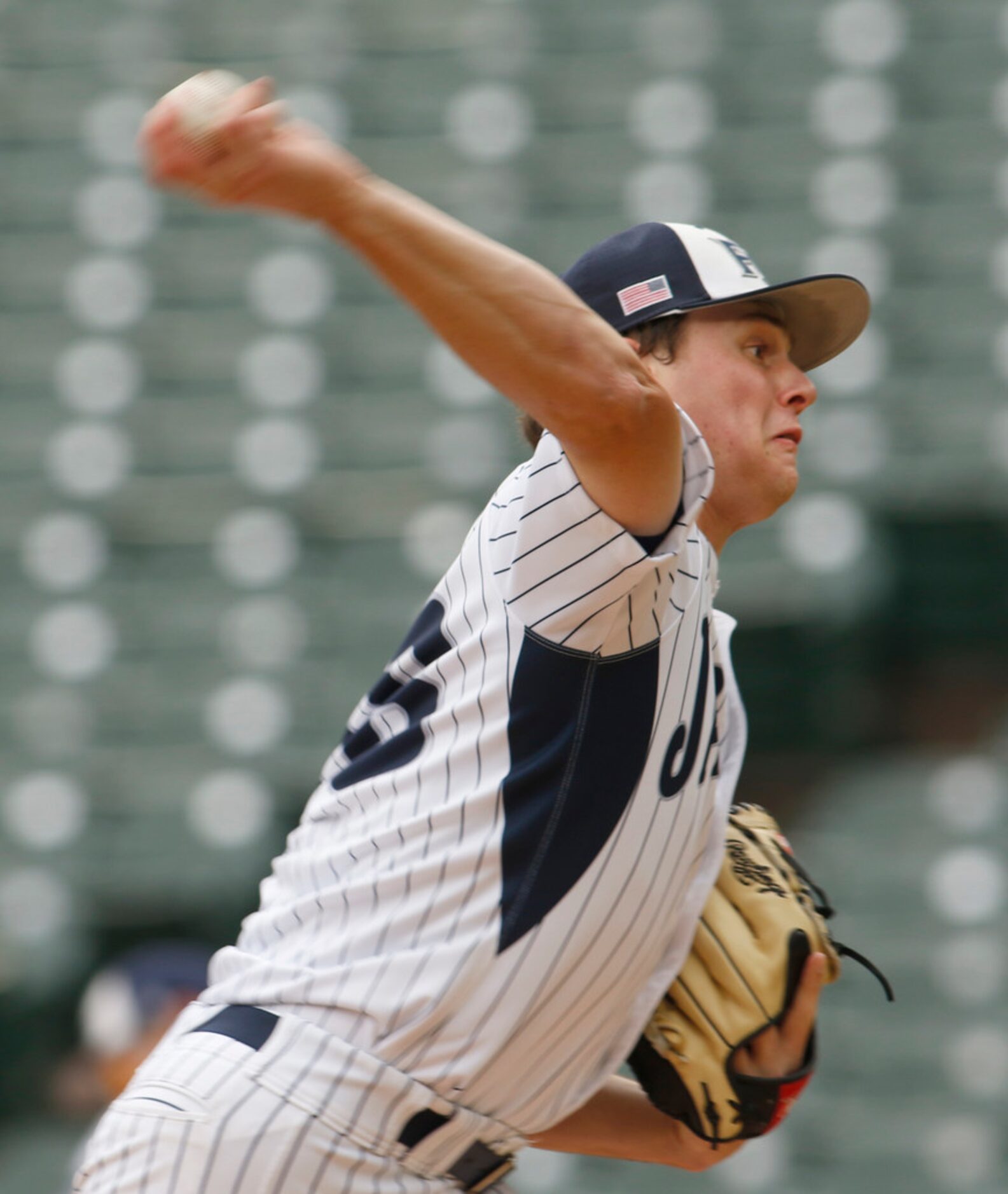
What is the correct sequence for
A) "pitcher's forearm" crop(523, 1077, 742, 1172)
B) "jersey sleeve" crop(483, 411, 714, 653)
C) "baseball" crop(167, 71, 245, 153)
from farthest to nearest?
"pitcher's forearm" crop(523, 1077, 742, 1172), "jersey sleeve" crop(483, 411, 714, 653), "baseball" crop(167, 71, 245, 153)

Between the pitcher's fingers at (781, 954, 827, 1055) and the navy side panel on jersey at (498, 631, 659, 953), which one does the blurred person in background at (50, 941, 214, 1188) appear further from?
the navy side panel on jersey at (498, 631, 659, 953)

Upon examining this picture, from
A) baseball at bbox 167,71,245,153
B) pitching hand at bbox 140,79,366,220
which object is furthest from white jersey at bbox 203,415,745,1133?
baseball at bbox 167,71,245,153

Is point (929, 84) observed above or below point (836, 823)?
above

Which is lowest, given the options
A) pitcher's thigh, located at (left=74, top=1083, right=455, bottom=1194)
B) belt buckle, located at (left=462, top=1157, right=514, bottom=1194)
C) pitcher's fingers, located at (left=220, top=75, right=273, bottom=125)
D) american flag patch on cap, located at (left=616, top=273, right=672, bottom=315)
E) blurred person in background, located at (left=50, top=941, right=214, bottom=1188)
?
blurred person in background, located at (left=50, top=941, right=214, bottom=1188)

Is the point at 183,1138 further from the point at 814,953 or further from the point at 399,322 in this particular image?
the point at 399,322

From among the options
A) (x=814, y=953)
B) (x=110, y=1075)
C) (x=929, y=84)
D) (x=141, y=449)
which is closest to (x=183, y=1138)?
(x=814, y=953)

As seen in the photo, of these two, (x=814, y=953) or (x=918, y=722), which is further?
(x=918, y=722)

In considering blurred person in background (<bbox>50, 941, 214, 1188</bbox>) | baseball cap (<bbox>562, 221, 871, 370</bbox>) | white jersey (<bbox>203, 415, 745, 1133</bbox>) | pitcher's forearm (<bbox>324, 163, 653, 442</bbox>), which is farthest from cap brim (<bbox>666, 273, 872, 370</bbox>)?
blurred person in background (<bbox>50, 941, 214, 1188</bbox>)

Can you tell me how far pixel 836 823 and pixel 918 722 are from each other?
458 millimetres

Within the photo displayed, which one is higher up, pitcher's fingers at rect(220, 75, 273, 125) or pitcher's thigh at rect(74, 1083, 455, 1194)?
pitcher's fingers at rect(220, 75, 273, 125)

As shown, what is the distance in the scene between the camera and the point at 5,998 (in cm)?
550

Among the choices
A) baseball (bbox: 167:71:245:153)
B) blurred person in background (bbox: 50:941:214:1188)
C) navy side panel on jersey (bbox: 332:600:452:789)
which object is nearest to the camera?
baseball (bbox: 167:71:245:153)

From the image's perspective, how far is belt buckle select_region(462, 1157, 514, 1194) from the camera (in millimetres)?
2018

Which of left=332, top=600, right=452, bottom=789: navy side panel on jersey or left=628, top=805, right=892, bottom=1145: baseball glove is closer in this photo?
left=332, top=600, right=452, bottom=789: navy side panel on jersey
